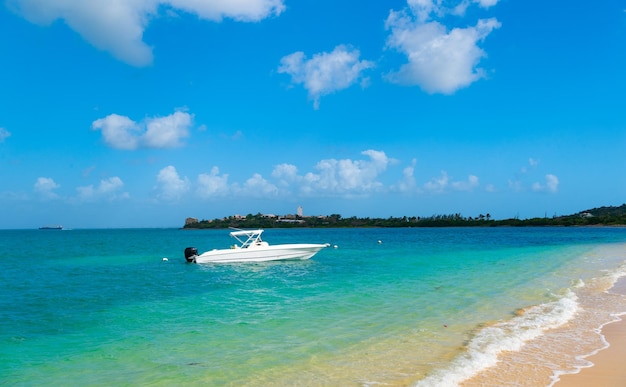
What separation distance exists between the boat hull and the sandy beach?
981 inches

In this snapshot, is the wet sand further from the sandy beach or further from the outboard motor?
the outboard motor

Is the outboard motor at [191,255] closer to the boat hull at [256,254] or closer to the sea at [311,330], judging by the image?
the boat hull at [256,254]

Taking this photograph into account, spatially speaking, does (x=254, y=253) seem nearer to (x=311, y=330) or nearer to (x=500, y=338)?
(x=311, y=330)

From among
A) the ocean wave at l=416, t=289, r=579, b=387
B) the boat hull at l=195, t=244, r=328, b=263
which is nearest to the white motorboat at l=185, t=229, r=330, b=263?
the boat hull at l=195, t=244, r=328, b=263

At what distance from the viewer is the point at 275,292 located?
1953cm

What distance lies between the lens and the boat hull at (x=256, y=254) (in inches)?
1309

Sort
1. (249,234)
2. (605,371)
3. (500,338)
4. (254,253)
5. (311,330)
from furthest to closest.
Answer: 1. (249,234)
2. (254,253)
3. (311,330)
4. (500,338)
5. (605,371)

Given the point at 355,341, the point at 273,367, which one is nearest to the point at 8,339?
the point at 273,367

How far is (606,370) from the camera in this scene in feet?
25.8

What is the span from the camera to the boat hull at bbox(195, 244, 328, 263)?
33250 millimetres

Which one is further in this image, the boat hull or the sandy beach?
the boat hull

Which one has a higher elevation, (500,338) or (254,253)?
(254,253)

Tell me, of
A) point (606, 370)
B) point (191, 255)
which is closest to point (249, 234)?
point (191, 255)

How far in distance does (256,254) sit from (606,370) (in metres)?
27.2
